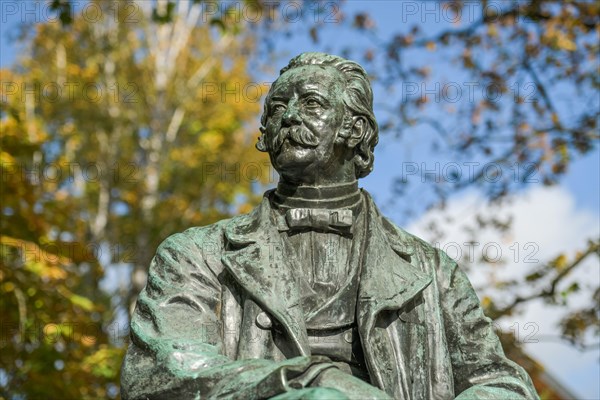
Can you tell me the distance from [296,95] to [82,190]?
1790 centimetres

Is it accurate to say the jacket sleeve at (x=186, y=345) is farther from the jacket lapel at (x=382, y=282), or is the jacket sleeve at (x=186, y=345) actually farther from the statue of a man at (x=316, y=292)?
the jacket lapel at (x=382, y=282)

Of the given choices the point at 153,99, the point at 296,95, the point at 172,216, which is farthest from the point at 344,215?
the point at 153,99

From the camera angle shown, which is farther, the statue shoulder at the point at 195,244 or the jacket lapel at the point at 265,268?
the statue shoulder at the point at 195,244

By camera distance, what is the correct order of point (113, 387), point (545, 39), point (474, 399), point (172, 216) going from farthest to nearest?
point (172, 216)
point (113, 387)
point (545, 39)
point (474, 399)

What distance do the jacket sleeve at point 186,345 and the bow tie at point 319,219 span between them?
1.07ft

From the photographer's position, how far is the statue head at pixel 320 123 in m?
4.65

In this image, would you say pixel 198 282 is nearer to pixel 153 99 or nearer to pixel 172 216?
pixel 172 216

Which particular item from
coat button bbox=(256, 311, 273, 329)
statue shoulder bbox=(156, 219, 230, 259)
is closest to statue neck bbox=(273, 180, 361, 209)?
statue shoulder bbox=(156, 219, 230, 259)

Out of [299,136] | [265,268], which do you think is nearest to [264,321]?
[265,268]

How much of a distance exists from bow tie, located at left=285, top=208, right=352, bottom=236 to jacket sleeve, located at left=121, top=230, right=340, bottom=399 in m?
0.33

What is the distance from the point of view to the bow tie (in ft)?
15.5

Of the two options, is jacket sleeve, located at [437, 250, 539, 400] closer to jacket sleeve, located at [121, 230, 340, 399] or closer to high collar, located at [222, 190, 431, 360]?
high collar, located at [222, 190, 431, 360]

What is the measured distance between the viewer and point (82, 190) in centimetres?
2219

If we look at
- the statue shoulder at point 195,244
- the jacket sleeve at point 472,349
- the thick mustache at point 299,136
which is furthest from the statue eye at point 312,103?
the jacket sleeve at point 472,349
